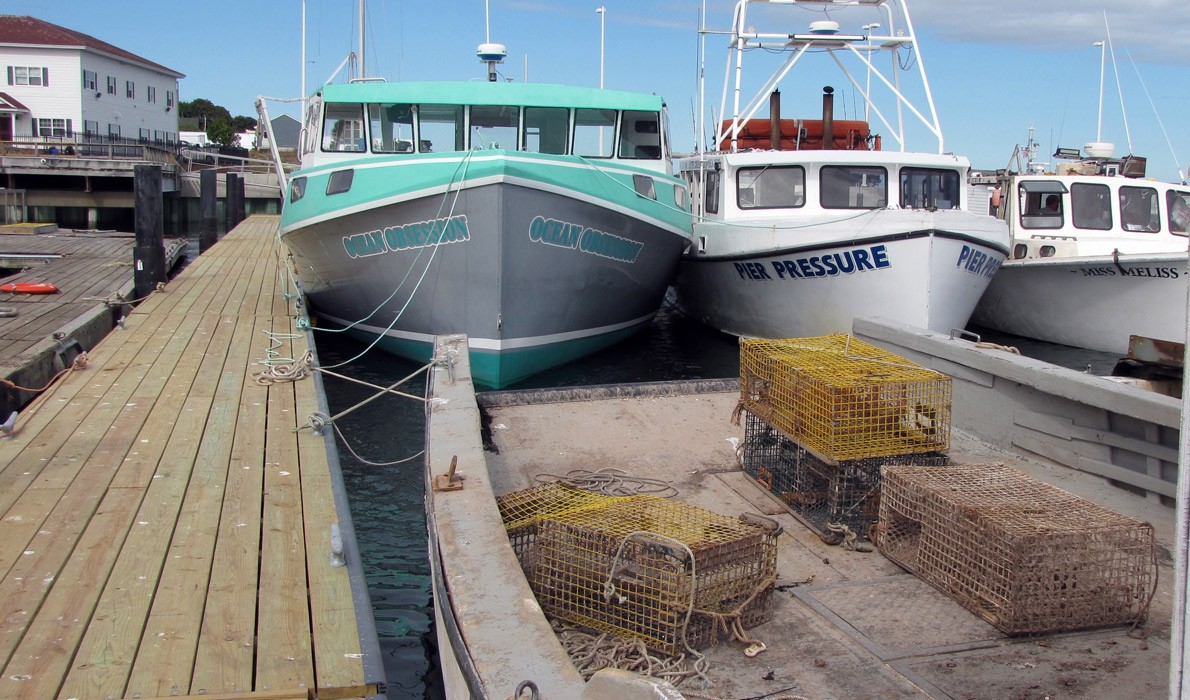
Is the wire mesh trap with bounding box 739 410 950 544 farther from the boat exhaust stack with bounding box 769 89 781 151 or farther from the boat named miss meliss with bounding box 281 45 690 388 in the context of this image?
the boat exhaust stack with bounding box 769 89 781 151

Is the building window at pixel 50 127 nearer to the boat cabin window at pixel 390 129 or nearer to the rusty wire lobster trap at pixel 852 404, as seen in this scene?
the boat cabin window at pixel 390 129

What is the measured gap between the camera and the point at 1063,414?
505cm

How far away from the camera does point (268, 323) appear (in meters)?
10.5

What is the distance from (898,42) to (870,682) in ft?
39.7

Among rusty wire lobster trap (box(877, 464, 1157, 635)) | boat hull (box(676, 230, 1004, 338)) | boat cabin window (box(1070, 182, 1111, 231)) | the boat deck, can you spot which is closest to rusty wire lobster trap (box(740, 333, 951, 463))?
the boat deck

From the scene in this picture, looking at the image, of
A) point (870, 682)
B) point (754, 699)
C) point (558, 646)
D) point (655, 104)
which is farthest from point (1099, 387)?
point (655, 104)

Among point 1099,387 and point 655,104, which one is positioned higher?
point 655,104

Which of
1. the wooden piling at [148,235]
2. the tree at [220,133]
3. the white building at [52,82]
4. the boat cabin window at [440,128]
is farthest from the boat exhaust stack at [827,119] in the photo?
the tree at [220,133]

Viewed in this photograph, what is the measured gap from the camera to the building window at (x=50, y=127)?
45.1 meters

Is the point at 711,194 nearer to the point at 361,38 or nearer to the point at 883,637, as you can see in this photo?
the point at 361,38

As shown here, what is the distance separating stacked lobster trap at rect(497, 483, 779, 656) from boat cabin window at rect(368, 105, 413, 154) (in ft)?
28.2

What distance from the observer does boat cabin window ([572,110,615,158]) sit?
11570 millimetres

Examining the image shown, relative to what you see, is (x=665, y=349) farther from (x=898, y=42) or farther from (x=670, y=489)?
Answer: (x=670, y=489)

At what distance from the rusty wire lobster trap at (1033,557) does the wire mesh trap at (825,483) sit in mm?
484
